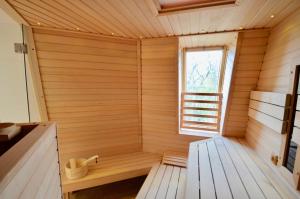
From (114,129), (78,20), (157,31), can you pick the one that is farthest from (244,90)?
(78,20)

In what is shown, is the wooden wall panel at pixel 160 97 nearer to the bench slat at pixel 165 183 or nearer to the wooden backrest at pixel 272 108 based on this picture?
the bench slat at pixel 165 183

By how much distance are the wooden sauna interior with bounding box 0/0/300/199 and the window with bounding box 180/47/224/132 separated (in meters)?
0.02

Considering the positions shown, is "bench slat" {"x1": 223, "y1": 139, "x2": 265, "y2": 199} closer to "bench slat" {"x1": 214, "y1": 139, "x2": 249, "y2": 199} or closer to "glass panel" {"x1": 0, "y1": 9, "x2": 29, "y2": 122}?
"bench slat" {"x1": 214, "y1": 139, "x2": 249, "y2": 199}

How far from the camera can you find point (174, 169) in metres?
2.54

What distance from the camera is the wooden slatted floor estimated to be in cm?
201

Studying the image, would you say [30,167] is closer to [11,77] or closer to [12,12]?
[12,12]

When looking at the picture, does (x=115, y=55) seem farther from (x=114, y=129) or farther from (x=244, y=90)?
(x=244, y=90)

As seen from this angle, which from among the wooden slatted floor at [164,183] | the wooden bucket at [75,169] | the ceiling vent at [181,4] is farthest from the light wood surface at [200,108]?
the wooden bucket at [75,169]

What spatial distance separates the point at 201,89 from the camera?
2951mm

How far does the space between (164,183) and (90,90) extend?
67.7 inches

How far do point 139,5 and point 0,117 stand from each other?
6.92ft

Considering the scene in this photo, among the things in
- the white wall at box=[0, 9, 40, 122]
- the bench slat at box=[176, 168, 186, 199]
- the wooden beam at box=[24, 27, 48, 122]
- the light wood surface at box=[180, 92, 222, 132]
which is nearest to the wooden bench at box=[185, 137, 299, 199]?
the bench slat at box=[176, 168, 186, 199]

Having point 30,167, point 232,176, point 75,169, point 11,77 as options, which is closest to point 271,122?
point 232,176

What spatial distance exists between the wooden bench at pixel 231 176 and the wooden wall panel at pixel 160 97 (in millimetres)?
678
